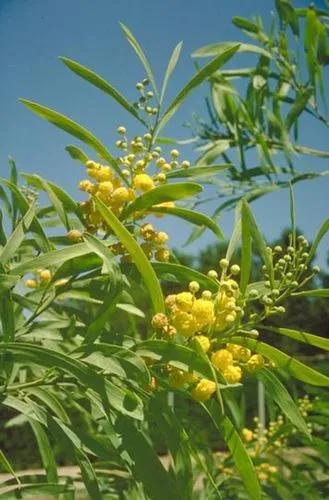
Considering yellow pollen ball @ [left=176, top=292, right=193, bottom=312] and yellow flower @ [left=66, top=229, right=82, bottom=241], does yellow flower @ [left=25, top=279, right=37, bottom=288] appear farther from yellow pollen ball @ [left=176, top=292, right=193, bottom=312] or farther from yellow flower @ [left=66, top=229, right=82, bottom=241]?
→ yellow pollen ball @ [left=176, top=292, right=193, bottom=312]

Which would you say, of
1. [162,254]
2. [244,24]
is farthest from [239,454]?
[244,24]

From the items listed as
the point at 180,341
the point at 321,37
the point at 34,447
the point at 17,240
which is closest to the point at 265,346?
the point at 180,341

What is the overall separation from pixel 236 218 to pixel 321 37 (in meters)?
1.39

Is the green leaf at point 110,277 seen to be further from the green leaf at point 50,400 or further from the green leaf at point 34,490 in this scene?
the green leaf at point 34,490

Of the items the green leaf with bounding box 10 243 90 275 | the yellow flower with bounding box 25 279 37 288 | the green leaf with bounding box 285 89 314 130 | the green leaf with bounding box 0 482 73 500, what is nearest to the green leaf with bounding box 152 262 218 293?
the green leaf with bounding box 10 243 90 275

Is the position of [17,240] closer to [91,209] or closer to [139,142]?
[91,209]

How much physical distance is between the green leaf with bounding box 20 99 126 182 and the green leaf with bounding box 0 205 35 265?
12cm

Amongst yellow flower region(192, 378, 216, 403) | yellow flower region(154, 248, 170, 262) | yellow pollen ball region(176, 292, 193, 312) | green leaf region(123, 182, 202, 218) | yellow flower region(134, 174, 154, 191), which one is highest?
yellow flower region(134, 174, 154, 191)

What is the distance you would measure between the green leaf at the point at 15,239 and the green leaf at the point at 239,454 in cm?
29

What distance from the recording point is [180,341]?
0.81 meters

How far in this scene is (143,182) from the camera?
890mm

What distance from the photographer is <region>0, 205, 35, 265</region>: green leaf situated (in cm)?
82

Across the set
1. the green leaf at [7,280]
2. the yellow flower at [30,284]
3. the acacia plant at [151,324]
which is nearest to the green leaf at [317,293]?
the acacia plant at [151,324]

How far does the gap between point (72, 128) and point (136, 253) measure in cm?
24
